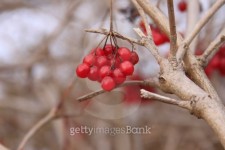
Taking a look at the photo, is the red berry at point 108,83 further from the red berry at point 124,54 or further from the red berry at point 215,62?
the red berry at point 215,62

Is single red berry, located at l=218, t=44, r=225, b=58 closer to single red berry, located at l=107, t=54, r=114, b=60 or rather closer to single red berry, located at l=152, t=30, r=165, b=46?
single red berry, located at l=152, t=30, r=165, b=46

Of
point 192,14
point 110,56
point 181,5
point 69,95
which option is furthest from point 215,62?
point 69,95

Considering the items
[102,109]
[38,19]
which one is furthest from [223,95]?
[38,19]

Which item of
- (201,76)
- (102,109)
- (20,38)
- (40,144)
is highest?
(20,38)

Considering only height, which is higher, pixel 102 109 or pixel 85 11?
pixel 85 11

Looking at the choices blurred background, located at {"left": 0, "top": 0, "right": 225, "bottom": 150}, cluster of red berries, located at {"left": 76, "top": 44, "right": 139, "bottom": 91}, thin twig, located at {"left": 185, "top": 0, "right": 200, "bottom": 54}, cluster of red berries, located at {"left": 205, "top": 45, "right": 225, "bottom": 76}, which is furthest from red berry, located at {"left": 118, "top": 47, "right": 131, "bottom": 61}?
blurred background, located at {"left": 0, "top": 0, "right": 225, "bottom": 150}

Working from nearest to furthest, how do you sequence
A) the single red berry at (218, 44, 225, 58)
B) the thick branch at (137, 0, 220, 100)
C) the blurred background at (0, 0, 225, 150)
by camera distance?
1. the thick branch at (137, 0, 220, 100)
2. the single red berry at (218, 44, 225, 58)
3. the blurred background at (0, 0, 225, 150)

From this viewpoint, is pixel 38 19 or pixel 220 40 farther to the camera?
pixel 38 19

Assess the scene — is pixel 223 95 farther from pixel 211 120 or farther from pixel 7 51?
pixel 211 120
